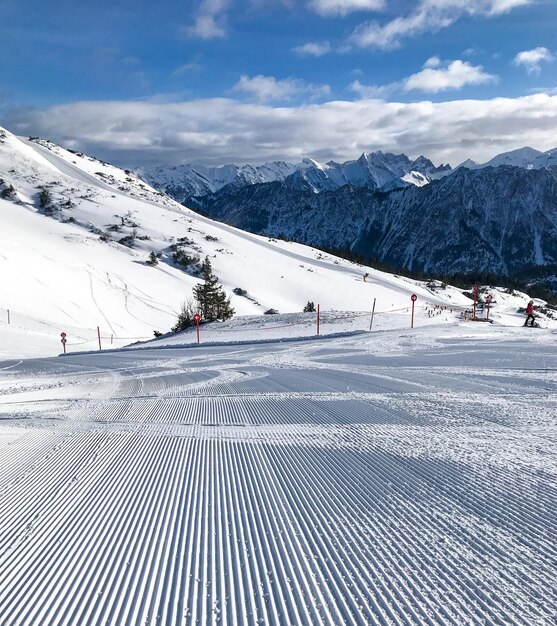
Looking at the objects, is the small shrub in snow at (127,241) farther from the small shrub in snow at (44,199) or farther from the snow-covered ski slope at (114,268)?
the small shrub in snow at (44,199)

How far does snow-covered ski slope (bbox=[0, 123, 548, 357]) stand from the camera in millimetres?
38562

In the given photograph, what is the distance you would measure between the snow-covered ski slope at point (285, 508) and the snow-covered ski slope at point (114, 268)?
16.4 meters

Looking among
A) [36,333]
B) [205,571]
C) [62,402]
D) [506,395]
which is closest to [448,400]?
[506,395]

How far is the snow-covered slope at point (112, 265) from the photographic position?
129ft

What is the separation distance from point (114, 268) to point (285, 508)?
62.5 m

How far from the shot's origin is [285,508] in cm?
393

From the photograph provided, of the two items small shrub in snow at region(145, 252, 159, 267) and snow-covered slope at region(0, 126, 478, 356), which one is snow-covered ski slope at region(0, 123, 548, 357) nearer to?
snow-covered slope at region(0, 126, 478, 356)

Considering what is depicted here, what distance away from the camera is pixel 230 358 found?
1466cm

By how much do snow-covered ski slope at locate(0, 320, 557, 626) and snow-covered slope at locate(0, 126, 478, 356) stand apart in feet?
65.6

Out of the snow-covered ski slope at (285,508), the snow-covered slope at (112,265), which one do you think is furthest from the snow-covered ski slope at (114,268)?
the snow-covered ski slope at (285,508)

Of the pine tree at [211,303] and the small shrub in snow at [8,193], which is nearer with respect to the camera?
the pine tree at [211,303]

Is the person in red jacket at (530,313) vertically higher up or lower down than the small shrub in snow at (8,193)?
lower down

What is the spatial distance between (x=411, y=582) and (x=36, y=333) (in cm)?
3166

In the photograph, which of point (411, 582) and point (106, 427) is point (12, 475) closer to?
point (106, 427)
